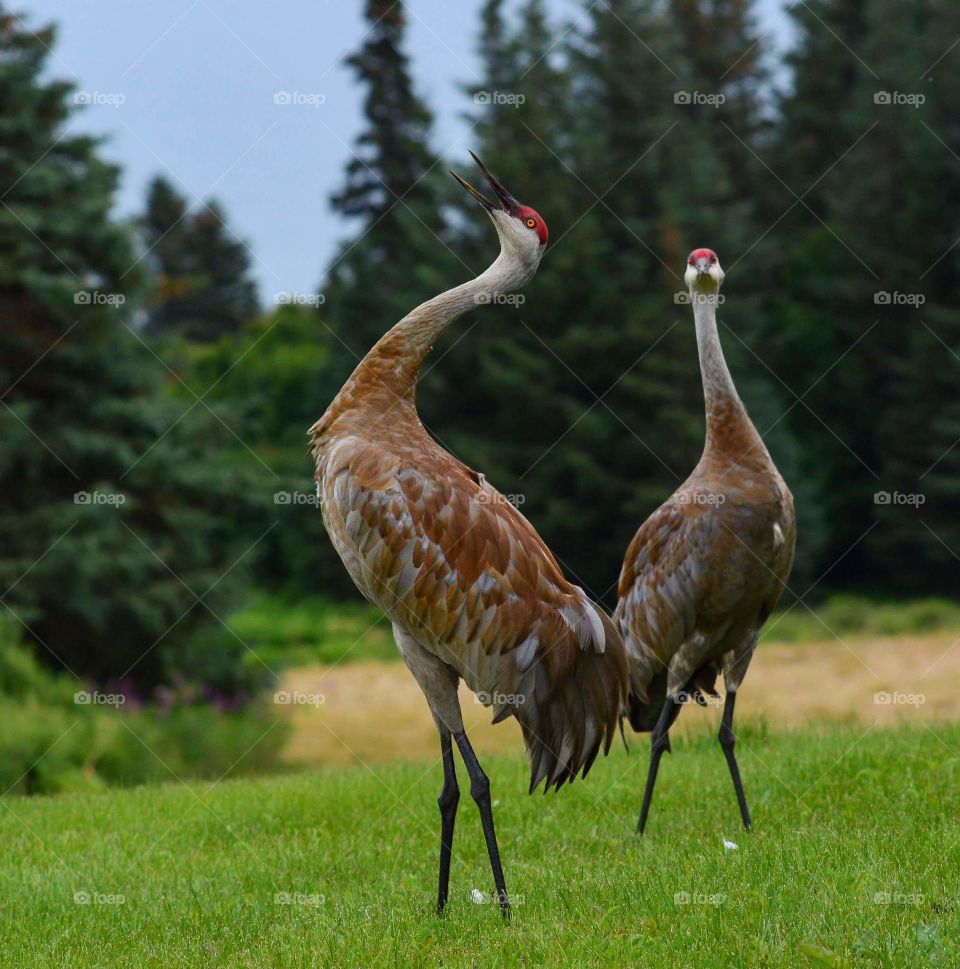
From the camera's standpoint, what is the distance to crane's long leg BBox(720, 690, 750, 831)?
6.62m

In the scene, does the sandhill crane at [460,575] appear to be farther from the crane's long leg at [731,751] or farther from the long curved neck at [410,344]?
the crane's long leg at [731,751]

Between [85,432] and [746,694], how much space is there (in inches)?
498

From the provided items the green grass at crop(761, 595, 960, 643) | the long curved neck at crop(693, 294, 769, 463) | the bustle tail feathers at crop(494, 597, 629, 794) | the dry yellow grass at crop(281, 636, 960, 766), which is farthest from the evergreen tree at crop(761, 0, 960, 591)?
the bustle tail feathers at crop(494, 597, 629, 794)

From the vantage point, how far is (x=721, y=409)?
6895 millimetres

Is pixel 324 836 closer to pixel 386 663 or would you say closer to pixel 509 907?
pixel 509 907

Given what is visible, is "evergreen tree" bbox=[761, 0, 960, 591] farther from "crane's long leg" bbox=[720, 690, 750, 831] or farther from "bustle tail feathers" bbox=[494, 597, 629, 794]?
"bustle tail feathers" bbox=[494, 597, 629, 794]

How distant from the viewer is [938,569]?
95.6 feet

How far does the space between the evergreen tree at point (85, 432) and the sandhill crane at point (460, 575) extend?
1056 cm

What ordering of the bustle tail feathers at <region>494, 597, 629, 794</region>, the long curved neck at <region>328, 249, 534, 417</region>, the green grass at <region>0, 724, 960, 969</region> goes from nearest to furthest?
the green grass at <region>0, 724, 960, 969</region> → the bustle tail feathers at <region>494, 597, 629, 794</region> → the long curved neck at <region>328, 249, 534, 417</region>

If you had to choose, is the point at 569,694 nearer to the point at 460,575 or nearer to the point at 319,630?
the point at 460,575

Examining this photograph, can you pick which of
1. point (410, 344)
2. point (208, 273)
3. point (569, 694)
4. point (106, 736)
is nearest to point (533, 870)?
point (569, 694)

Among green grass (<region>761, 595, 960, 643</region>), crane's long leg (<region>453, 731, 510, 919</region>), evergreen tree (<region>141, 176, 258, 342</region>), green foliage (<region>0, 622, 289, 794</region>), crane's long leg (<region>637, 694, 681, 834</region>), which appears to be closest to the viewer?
crane's long leg (<region>453, 731, 510, 919</region>)

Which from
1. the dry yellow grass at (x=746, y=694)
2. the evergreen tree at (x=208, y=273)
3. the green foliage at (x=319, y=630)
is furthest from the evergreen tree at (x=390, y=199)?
the evergreen tree at (x=208, y=273)

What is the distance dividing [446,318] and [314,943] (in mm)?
2778
